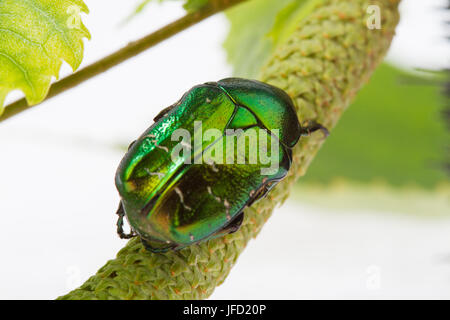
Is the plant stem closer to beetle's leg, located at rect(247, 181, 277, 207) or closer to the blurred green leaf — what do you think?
beetle's leg, located at rect(247, 181, 277, 207)

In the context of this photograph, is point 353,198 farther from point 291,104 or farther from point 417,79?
point 291,104

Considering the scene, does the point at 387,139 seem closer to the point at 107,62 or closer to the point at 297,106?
the point at 297,106

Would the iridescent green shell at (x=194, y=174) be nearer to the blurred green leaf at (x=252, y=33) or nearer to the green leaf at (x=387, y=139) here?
the blurred green leaf at (x=252, y=33)

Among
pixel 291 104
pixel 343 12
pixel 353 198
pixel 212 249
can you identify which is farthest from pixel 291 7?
pixel 353 198

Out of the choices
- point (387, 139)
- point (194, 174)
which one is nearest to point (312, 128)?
point (194, 174)

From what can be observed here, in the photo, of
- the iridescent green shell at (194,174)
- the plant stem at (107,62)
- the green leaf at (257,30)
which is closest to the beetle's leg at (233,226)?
the iridescent green shell at (194,174)

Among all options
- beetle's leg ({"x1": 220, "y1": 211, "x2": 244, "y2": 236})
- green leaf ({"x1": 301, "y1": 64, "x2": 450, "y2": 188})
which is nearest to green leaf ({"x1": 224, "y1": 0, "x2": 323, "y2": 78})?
beetle's leg ({"x1": 220, "y1": 211, "x2": 244, "y2": 236})
